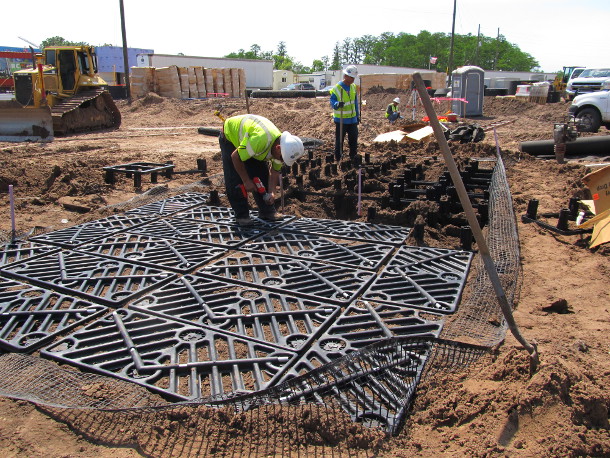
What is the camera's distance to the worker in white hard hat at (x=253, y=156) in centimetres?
498

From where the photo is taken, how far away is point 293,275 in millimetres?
4082

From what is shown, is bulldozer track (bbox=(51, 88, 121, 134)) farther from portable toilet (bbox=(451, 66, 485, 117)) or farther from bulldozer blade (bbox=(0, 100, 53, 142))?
portable toilet (bbox=(451, 66, 485, 117))

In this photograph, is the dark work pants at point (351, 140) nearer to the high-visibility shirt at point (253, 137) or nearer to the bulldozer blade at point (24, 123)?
the high-visibility shirt at point (253, 137)

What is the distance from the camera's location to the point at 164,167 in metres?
7.73

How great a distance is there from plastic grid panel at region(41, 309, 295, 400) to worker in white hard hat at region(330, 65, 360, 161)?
6032 millimetres

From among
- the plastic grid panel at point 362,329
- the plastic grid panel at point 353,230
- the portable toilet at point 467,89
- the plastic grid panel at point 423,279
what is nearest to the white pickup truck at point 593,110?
the portable toilet at point 467,89

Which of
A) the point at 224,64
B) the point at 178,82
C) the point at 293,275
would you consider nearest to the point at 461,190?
the point at 293,275

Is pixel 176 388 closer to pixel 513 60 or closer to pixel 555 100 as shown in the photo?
pixel 555 100

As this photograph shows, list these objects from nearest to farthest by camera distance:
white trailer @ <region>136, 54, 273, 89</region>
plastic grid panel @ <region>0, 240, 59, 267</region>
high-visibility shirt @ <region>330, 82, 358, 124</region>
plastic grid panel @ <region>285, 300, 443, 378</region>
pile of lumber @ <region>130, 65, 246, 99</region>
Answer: plastic grid panel @ <region>285, 300, 443, 378</region>, plastic grid panel @ <region>0, 240, 59, 267</region>, high-visibility shirt @ <region>330, 82, 358, 124</region>, pile of lumber @ <region>130, 65, 246, 99</region>, white trailer @ <region>136, 54, 273, 89</region>

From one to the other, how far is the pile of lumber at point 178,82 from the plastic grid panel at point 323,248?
65.9 ft

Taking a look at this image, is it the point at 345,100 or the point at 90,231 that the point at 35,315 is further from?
the point at 345,100

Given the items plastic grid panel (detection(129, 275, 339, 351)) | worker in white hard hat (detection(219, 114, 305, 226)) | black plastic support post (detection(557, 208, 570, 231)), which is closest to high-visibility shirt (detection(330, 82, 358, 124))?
worker in white hard hat (detection(219, 114, 305, 226))

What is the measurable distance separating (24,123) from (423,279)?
40.3 ft

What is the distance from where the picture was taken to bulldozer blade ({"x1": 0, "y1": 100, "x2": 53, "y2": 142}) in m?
12.4
